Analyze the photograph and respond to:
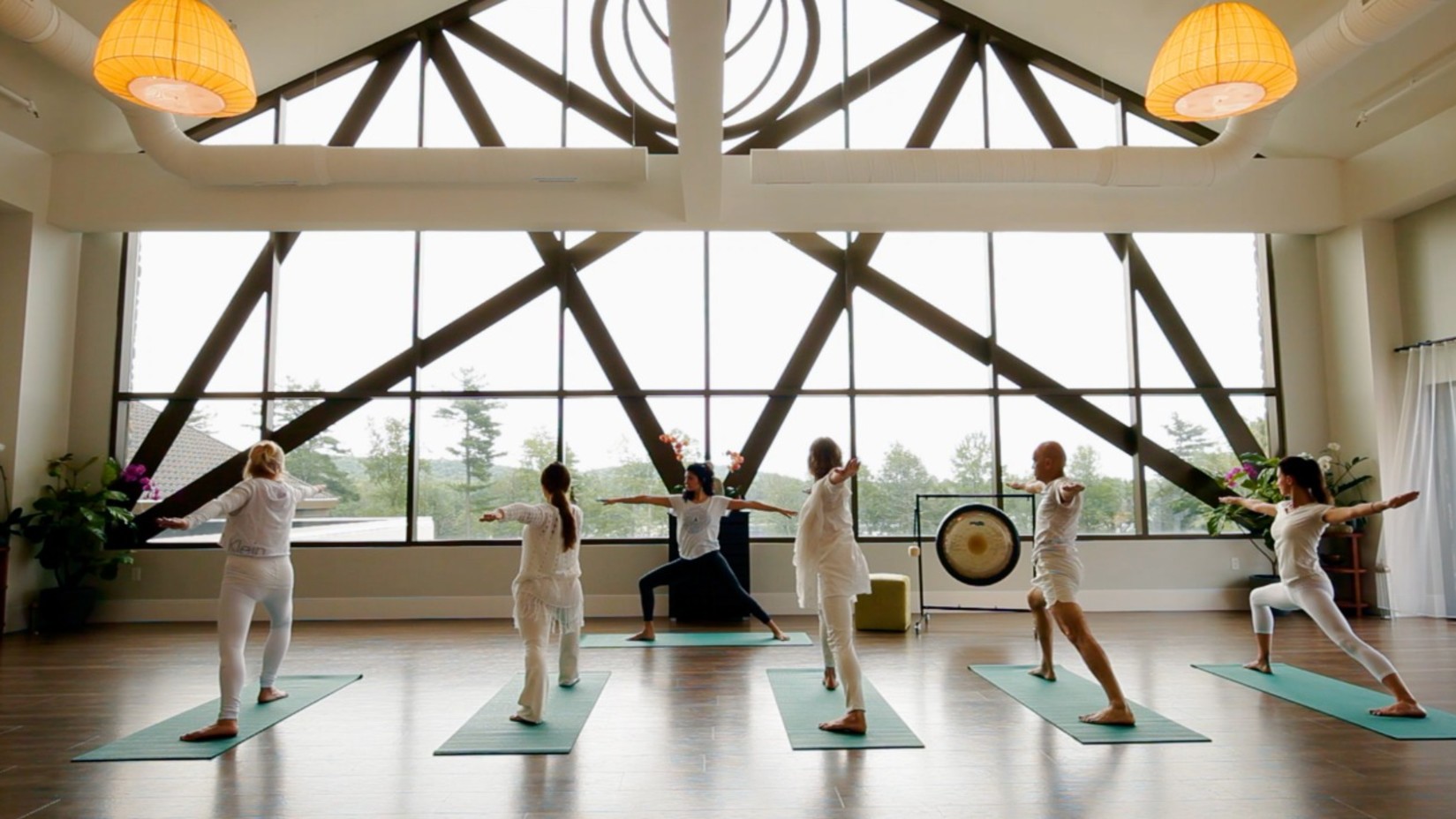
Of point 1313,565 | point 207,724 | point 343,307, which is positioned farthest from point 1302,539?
point 343,307

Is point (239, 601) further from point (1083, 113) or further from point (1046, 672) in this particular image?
point (1083, 113)

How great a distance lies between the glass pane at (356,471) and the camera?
8.53m

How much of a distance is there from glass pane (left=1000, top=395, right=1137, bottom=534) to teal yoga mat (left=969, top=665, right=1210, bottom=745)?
11.0ft

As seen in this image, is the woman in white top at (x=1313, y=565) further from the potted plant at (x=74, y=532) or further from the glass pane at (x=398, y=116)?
the potted plant at (x=74, y=532)

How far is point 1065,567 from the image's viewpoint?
440cm

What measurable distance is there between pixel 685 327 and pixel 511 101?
9.49 feet

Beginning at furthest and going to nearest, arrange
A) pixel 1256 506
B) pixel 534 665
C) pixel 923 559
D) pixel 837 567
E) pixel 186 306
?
1. pixel 186 306
2. pixel 923 559
3. pixel 1256 506
4. pixel 534 665
5. pixel 837 567

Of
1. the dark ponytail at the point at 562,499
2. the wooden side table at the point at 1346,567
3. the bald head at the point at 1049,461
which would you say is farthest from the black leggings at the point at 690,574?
the wooden side table at the point at 1346,567

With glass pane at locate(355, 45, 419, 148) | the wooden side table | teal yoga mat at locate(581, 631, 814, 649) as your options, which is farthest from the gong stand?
glass pane at locate(355, 45, 419, 148)

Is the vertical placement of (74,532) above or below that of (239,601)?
above

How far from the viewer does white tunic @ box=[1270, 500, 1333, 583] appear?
14.9ft

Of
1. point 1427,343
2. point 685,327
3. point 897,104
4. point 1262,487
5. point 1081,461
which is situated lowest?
point 1262,487

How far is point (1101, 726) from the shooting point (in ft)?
13.6

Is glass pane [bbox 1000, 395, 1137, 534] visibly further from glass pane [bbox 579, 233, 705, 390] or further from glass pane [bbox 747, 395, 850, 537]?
glass pane [bbox 579, 233, 705, 390]
